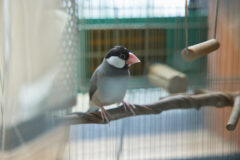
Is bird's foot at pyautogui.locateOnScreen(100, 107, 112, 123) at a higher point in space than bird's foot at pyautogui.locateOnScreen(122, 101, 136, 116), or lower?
lower

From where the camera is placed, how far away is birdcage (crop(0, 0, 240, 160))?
55 centimetres

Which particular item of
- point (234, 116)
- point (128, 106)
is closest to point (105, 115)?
point (128, 106)

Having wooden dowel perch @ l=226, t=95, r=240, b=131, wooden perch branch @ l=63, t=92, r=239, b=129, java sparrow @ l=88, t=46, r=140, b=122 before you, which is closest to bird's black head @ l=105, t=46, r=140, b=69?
java sparrow @ l=88, t=46, r=140, b=122

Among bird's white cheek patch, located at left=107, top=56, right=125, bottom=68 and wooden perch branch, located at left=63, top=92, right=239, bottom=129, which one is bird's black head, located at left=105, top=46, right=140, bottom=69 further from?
wooden perch branch, located at left=63, top=92, right=239, bottom=129

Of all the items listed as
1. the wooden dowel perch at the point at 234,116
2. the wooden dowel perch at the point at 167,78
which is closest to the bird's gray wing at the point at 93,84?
the wooden dowel perch at the point at 167,78

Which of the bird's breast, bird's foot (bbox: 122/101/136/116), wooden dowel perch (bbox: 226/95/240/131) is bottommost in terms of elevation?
wooden dowel perch (bbox: 226/95/240/131)

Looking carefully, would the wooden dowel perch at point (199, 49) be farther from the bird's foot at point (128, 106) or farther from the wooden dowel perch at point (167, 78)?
the bird's foot at point (128, 106)

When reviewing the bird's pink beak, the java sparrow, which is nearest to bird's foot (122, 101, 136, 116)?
the java sparrow

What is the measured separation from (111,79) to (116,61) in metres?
0.05

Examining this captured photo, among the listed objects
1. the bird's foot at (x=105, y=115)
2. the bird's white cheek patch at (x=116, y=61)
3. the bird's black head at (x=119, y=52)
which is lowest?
the bird's foot at (x=105, y=115)

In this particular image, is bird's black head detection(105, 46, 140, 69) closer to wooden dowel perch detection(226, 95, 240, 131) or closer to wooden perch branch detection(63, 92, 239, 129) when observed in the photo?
wooden perch branch detection(63, 92, 239, 129)

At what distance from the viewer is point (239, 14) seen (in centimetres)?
66

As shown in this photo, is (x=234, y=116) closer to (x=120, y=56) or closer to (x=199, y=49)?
(x=199, y=49)

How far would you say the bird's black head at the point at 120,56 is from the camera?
579mm
